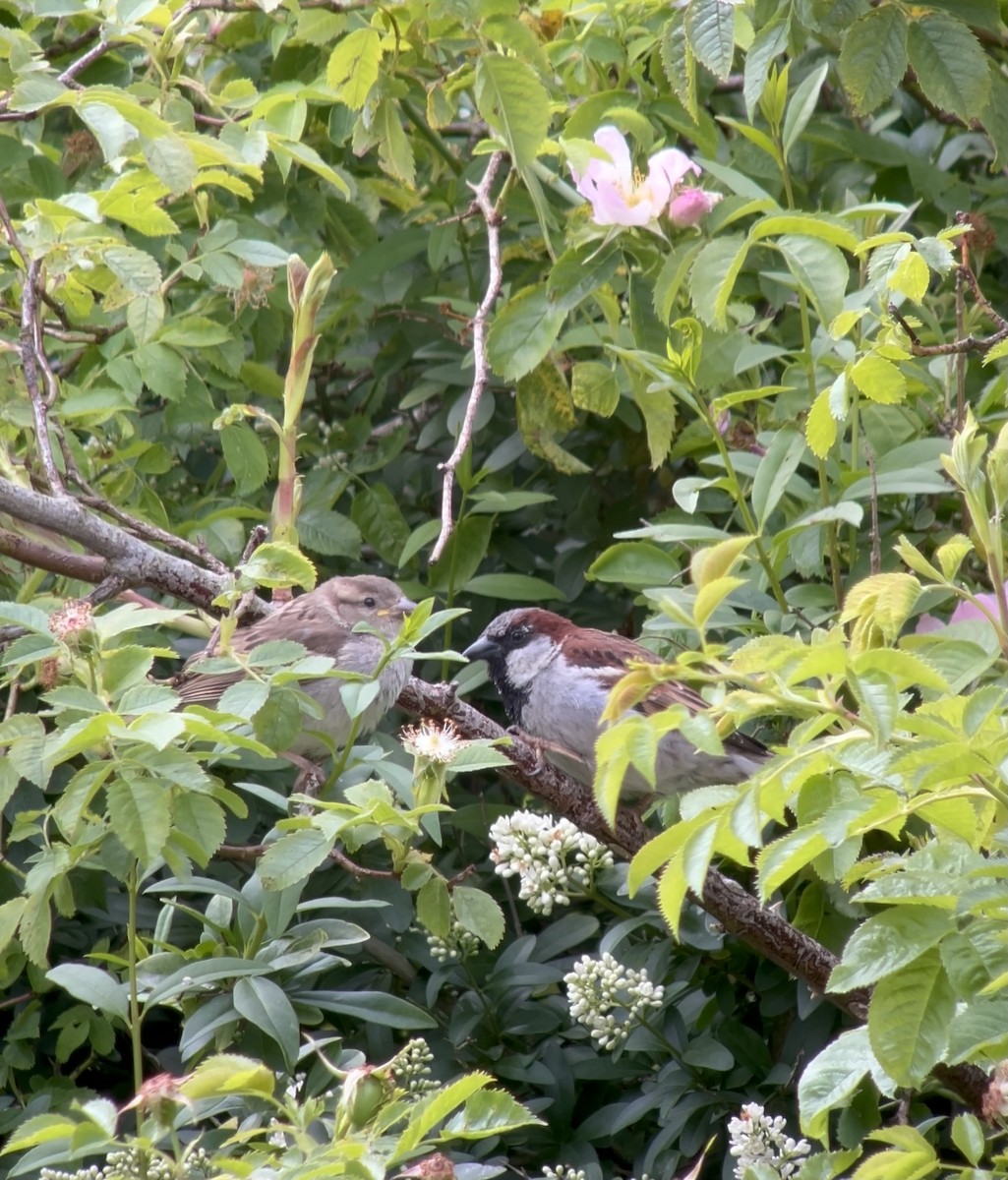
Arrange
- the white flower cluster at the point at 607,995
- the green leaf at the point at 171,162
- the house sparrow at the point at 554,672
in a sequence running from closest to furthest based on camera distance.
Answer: the green leaf at the point at 171,162 → the white flower cluster at the point at 607,995 → the house sparrow at the point at 554,672

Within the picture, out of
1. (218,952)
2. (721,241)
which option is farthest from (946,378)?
(218,952)

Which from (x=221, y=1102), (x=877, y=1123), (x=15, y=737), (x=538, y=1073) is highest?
(x=15, y=737)

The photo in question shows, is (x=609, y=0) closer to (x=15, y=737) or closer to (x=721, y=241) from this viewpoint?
(x=721, y=241)

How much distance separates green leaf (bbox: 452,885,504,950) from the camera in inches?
86.9

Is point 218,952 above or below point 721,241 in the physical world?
below

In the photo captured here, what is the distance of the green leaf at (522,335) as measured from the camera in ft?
8.45

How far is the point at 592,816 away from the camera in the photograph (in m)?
2.40

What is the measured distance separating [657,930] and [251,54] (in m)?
2.36

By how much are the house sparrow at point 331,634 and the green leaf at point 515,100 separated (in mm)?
1057

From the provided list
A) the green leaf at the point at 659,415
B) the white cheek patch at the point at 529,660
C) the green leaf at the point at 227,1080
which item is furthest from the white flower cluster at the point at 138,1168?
the white cheek patch at the point at 529,660

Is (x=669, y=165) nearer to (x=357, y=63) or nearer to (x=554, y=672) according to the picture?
(x=357, y=63)

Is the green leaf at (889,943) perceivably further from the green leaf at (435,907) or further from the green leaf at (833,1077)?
the green leaf at (435,907)

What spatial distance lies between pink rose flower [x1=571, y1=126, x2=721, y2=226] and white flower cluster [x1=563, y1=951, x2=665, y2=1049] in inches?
49.0

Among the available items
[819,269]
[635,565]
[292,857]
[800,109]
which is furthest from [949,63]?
[292,857]
